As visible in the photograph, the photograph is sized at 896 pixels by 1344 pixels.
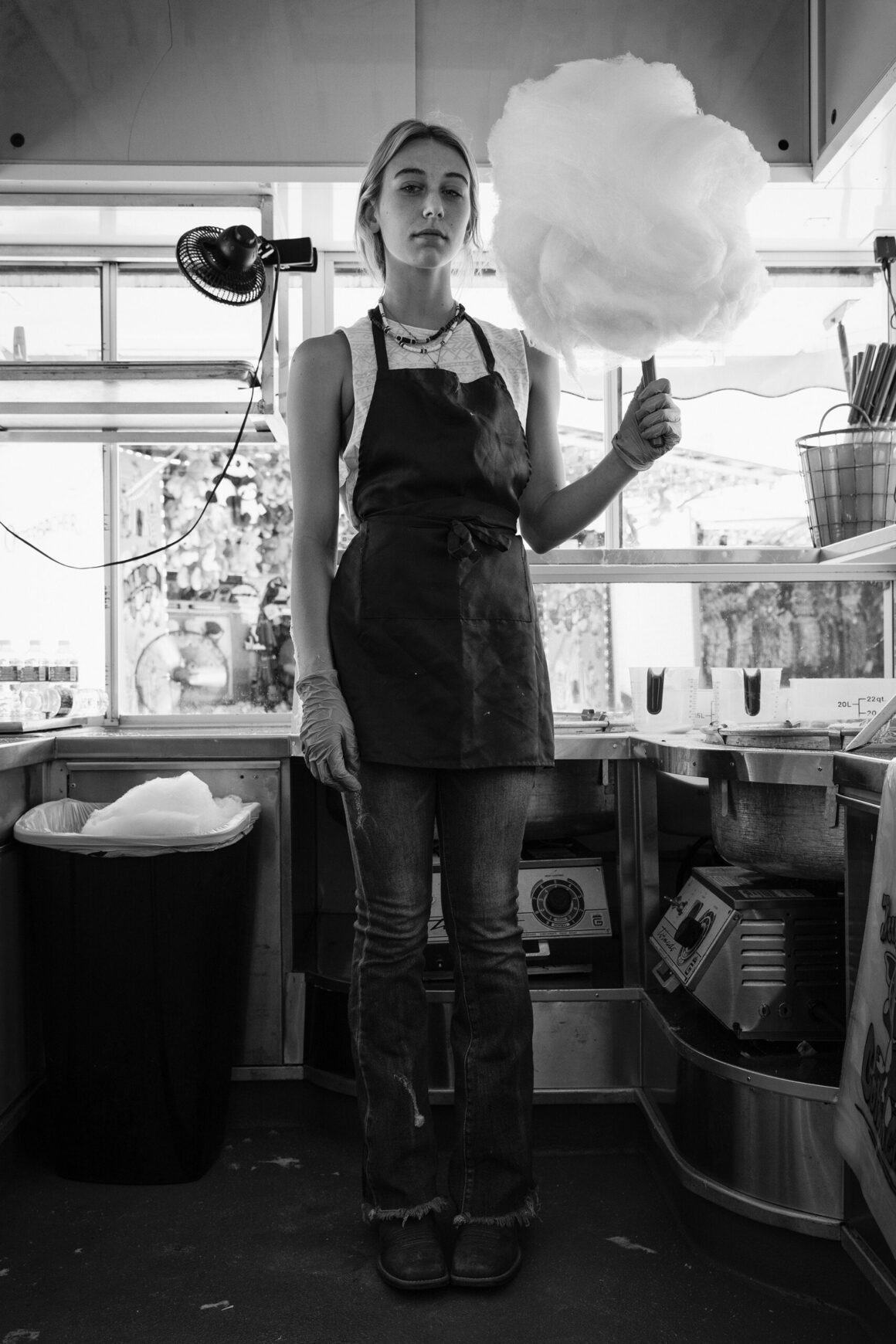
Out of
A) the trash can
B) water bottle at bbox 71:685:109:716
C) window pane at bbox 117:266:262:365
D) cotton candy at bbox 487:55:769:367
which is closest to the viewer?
cotton candy at bbox 487:55:769:367

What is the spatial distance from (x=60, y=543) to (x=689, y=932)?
1910 mm

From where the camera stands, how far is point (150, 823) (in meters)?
1.91

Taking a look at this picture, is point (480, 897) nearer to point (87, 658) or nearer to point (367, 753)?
point (367, 753)

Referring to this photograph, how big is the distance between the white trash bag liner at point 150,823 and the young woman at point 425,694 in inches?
18.4

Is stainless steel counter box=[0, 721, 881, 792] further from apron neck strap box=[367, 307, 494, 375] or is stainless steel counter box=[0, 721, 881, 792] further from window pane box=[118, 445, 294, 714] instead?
apron neck strap box=[367, 307, 494, 375]

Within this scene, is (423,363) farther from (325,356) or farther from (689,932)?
(689,932)

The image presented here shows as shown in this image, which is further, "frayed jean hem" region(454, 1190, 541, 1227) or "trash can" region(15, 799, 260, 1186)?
"trash can" region(15, 799, 260, 1186)

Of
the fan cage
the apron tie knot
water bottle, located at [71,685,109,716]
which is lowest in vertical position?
water bottle, located at [71,685,109,716]

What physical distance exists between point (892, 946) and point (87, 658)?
2176mm

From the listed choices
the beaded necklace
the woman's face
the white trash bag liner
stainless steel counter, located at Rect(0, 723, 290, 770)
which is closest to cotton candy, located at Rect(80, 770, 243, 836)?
the white trash bag liner

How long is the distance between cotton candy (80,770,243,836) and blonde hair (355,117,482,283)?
1.01 metres

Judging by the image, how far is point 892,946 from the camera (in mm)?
1234

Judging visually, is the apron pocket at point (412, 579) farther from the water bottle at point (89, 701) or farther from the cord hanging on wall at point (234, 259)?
the water bottle at point (89, 701)

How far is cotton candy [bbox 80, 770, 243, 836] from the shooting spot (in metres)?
1.90
